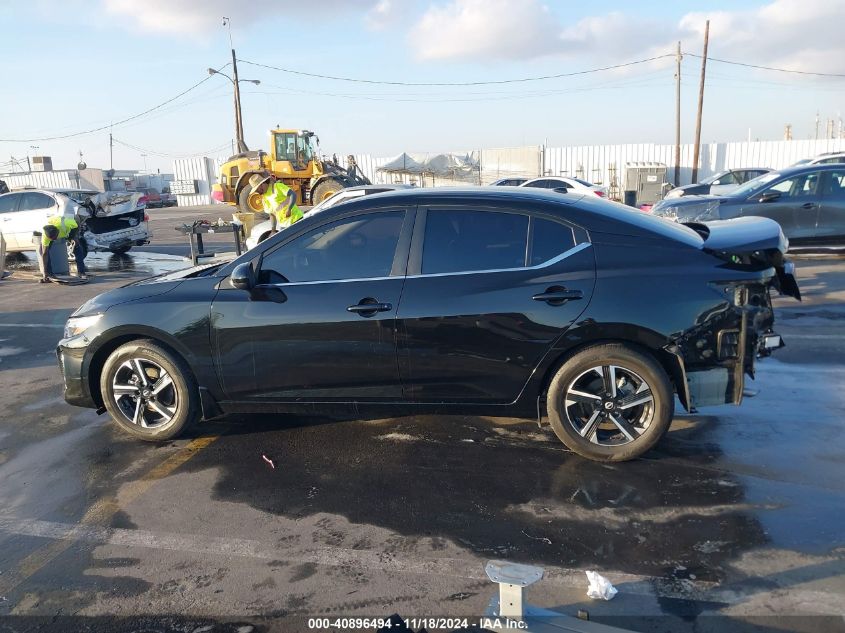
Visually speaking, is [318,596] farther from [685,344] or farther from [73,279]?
[73,279]

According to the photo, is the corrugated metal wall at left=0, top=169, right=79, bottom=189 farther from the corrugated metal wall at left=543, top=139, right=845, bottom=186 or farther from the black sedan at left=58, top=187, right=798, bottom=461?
the black sedan at left=58, top=187, right=798, bottom=461

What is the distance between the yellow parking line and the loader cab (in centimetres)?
2179

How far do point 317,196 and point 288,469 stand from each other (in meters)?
20.3

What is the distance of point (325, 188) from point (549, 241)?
67.4 ft

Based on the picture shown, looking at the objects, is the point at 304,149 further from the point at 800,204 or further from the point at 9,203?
the point at 800,204

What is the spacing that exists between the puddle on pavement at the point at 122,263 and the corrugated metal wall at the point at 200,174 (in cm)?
3596

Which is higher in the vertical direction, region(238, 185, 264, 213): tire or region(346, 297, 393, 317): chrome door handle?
region(238, 185, 264, 213): tire

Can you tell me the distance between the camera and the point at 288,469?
4113 millimetres

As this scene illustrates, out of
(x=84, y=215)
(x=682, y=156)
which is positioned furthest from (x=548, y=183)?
(x=682, y=156)

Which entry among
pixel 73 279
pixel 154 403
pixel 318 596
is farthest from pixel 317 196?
pixel 318 596

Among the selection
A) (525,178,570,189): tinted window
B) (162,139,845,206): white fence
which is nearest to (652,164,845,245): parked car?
(525,178,570,189): tinted window

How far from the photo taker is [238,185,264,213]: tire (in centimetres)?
2248

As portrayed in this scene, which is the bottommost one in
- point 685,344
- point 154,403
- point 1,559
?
point 1,559

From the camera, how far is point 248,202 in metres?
22.6
